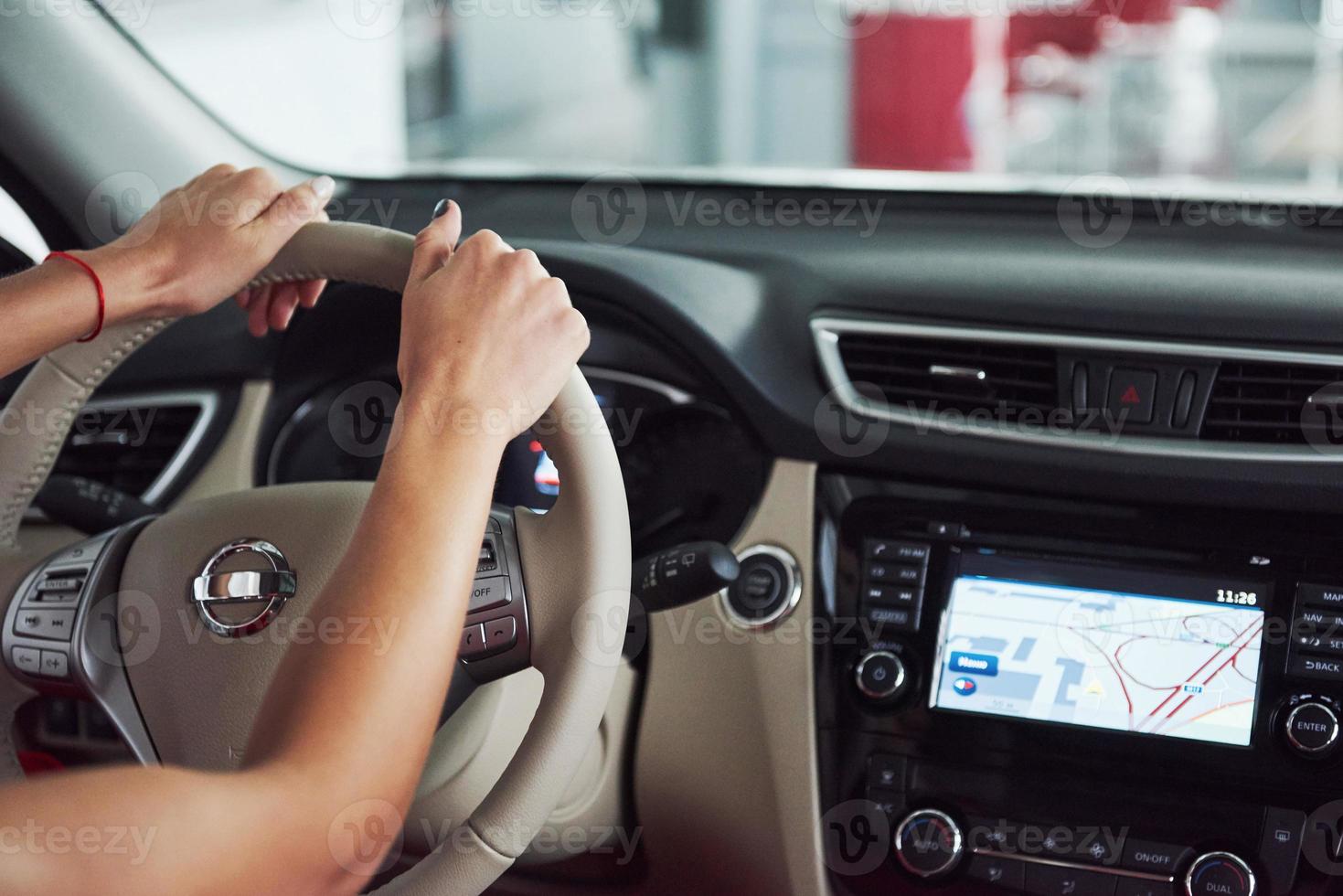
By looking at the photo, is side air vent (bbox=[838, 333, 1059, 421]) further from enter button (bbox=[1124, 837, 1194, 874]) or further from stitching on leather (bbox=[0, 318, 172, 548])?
stitching on leather (bbox=[0, 318, 172, 548])

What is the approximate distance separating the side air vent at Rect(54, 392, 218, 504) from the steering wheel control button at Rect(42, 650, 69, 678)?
15.7 inches

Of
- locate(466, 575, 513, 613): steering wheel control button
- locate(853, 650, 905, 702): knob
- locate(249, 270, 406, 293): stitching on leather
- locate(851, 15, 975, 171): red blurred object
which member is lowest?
locate(853, 650, 905, 702): knob

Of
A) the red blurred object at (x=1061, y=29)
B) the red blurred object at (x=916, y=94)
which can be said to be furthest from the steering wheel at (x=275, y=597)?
the red blurred object at (x=1061, y=29)

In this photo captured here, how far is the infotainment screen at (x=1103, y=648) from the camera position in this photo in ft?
3.67

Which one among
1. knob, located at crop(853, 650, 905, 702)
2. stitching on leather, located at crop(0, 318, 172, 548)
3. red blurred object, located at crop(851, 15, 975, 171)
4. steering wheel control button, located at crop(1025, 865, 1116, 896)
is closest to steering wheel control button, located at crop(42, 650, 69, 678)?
stitching on leather, located at crop(0, 318, 172, 548)

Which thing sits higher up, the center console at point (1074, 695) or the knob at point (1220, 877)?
the center console at point (1074, 695)

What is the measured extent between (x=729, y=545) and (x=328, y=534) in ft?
1.44

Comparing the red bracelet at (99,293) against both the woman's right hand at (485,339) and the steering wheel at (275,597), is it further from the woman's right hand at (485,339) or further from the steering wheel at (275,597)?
the woman's right hand at (485,339)

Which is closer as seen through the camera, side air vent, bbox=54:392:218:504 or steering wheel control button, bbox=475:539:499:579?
steering wheel control button, bbox=475:539:499:579

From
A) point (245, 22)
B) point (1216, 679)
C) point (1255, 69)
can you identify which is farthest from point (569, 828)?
point (1255, 69)

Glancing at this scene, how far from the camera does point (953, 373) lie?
1225 mm

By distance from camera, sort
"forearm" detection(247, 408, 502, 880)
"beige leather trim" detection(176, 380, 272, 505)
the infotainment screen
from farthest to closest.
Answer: "beige leather trim" detection(176, 380, 272, 505), the infotainment screen, "forearm" detection(247, 408, 502, 880)

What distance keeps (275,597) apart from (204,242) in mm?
293

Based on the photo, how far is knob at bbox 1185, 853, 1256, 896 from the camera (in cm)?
111
